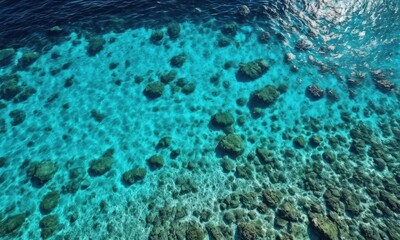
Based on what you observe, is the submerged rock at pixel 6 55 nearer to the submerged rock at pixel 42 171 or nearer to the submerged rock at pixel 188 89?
the submerged rock at pixel 42 171

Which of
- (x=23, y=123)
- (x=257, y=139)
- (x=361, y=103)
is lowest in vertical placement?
(x=23, y=123)

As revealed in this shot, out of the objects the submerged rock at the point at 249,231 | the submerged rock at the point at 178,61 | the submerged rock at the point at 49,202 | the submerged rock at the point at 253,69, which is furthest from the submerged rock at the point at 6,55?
the submerged rock at the point at 249,231

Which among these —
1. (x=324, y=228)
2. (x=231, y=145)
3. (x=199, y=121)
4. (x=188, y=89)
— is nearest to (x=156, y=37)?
(x=188, y=89)

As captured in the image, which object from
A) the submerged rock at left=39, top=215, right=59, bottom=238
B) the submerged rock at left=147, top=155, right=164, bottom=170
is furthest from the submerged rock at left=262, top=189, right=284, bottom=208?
the submerged rock at left=39, top=215, right=59, bottom=238

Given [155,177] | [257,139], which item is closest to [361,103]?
[257,139]

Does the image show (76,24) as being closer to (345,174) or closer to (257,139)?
(257,139)

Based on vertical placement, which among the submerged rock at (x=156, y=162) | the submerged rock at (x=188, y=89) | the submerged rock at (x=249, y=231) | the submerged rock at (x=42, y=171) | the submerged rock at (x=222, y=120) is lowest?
the submerged rock at (x=42, y=171)

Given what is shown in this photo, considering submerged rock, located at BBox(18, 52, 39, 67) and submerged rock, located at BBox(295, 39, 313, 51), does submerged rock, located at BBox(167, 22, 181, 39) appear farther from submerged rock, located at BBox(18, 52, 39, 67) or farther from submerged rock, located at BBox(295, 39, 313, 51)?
submerged rock, located at BBox(18, 52, 39, 67)
